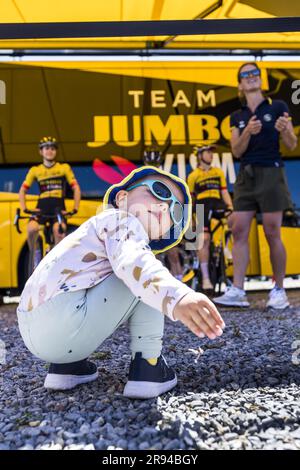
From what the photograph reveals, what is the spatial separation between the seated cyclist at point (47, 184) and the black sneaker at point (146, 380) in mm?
3116

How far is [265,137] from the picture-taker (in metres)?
3.81

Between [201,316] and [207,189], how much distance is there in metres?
3.65

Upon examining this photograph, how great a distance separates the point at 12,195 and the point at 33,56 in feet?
4.35

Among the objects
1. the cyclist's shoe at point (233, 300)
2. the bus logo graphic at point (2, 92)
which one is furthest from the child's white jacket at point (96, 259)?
the bus logo graphic at point (2, 92)

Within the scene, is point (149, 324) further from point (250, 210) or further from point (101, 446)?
point (250, 210)

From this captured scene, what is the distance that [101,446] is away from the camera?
4.09 ft

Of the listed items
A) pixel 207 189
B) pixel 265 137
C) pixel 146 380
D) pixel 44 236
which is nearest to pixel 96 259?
pixel 146 380

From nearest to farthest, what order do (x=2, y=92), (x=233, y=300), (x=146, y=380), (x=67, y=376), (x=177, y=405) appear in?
(x=177, y=405) < (x=146, y=380) < (x=67, y=376) < (x=233, y=300) < (x=2, y=92)

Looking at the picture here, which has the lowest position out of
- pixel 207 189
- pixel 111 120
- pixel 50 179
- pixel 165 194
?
pixel 165 194

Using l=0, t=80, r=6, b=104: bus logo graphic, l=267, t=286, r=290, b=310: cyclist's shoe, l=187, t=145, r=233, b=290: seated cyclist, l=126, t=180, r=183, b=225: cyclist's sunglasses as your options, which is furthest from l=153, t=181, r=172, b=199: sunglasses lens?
l=0, t=80, r=6, b=104: bus logo graphic

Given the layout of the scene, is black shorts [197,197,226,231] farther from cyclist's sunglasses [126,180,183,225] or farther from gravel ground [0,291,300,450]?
cyclist's sunglasses [126,180,183,225]

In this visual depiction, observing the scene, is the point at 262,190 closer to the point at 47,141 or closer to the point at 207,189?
the point at 207,189

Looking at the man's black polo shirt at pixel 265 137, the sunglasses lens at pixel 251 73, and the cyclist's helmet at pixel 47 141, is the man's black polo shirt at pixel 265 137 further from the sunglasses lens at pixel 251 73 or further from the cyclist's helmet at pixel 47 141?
the cyclist's helmet at pixel 47 141

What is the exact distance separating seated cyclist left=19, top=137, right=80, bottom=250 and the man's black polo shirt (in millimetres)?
1788
